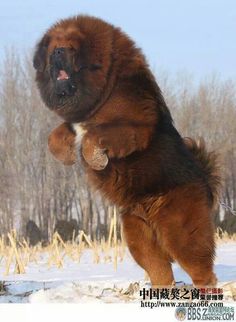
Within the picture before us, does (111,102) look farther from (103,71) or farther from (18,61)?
(18,61)

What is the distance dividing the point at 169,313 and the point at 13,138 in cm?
1539

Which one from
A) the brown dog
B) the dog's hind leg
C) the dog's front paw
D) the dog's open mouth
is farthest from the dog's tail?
the dog's open mouth

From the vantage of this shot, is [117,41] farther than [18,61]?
No

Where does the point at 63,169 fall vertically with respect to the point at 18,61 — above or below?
below

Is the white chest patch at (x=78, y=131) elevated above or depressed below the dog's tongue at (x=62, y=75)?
below

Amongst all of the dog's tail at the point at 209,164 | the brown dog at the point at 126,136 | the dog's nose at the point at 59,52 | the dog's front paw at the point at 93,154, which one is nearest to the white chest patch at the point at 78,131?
the brown dog at the point at 126,136

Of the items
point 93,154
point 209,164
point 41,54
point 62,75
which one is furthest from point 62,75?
point 209,164

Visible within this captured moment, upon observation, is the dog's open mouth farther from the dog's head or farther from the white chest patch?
the white chest patch

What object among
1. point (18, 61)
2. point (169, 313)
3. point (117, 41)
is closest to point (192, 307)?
point (169, 313)

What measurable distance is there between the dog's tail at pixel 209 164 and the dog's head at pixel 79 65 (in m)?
0.70

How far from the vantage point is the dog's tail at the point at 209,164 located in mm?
2896

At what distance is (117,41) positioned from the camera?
8.82 feet

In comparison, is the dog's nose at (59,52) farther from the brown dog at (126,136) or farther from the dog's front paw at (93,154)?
the dog's front paw at (93,154)

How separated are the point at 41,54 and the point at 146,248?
3.71 feet
